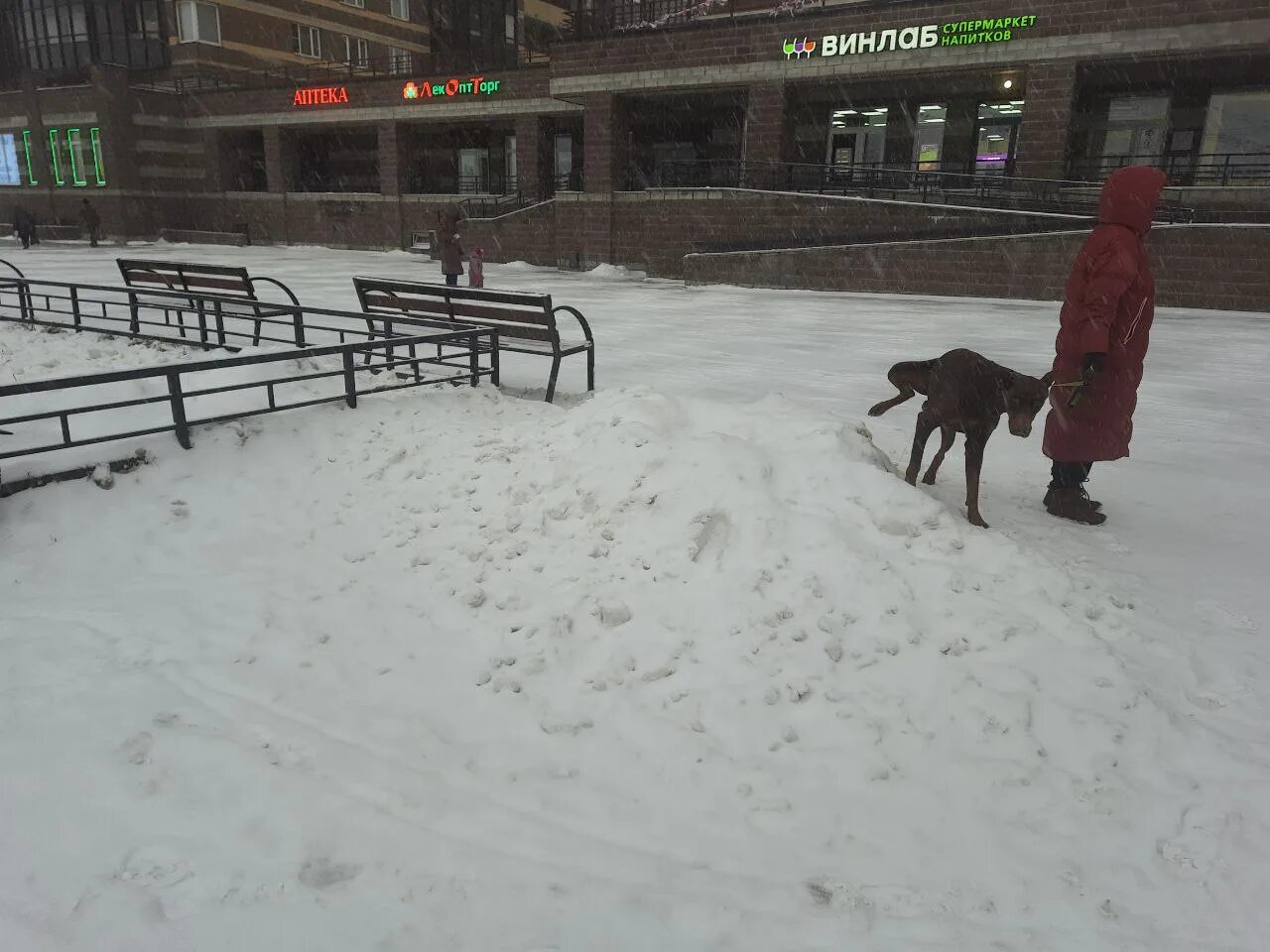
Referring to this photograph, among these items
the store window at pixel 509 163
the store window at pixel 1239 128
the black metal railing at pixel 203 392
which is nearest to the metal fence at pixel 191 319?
the black metal railing at pixel 203 392

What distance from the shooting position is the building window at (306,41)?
42344mm

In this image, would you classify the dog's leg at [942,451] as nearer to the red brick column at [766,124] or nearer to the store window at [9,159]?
the red brick column at [766,124]

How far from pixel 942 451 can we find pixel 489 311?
192 inches

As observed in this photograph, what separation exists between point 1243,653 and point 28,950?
500 cm

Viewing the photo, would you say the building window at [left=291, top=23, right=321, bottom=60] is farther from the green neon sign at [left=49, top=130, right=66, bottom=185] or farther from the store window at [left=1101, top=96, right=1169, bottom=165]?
the store window at [left=1101, top=96, right=1169, bottom=165]

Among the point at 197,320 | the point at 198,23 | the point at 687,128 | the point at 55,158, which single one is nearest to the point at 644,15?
the point at 687,128

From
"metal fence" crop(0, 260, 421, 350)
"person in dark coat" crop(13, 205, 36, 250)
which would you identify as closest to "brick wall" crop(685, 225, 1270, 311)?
"metal fence" crop(0, 260, 421, 350)

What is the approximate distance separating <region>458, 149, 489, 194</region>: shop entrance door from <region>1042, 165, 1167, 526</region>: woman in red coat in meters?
35.8

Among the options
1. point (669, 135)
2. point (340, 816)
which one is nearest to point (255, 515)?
point (340, 816)

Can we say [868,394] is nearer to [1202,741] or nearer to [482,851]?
[1202,741]

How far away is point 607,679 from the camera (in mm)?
3590

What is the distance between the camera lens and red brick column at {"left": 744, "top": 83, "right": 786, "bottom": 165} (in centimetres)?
2348

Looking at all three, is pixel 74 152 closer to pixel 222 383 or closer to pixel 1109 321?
pixel 222 383

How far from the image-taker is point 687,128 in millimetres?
31359
